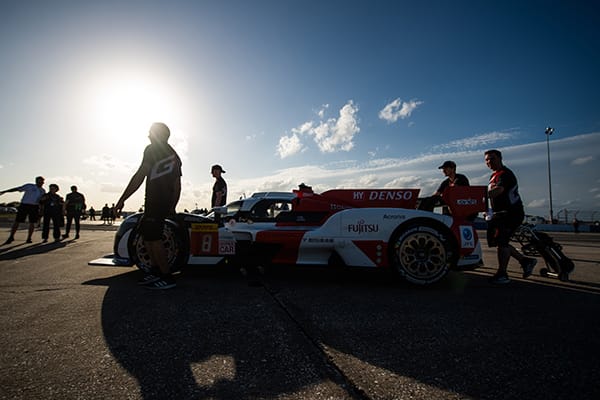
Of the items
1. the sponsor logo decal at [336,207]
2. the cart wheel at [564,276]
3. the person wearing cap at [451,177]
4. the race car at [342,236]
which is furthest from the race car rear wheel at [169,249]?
the cart wheel at [564,276]

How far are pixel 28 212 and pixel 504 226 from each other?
9315 millimetres

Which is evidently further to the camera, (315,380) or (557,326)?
(557,326)

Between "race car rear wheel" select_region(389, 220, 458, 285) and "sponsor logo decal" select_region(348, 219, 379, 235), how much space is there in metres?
0.22

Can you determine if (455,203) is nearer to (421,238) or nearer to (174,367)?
(421,238)

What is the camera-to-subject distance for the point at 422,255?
3012 millimetres

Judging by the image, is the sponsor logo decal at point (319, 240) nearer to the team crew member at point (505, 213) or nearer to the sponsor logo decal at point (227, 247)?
the sponsor logo decal at point (227, 247)

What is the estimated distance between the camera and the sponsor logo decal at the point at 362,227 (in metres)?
3.11

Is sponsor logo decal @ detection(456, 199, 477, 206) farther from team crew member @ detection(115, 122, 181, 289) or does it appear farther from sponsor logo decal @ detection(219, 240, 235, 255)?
team crew member @ detection(115, 122, 181, 289)

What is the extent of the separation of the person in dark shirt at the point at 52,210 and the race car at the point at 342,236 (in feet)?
17.7

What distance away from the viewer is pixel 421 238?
3.02 metres

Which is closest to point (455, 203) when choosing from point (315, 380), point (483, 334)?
point (483, 334)

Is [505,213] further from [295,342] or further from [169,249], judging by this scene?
[169,249]

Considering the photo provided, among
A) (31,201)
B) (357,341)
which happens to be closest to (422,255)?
(357,341)

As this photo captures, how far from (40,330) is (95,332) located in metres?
0.33
